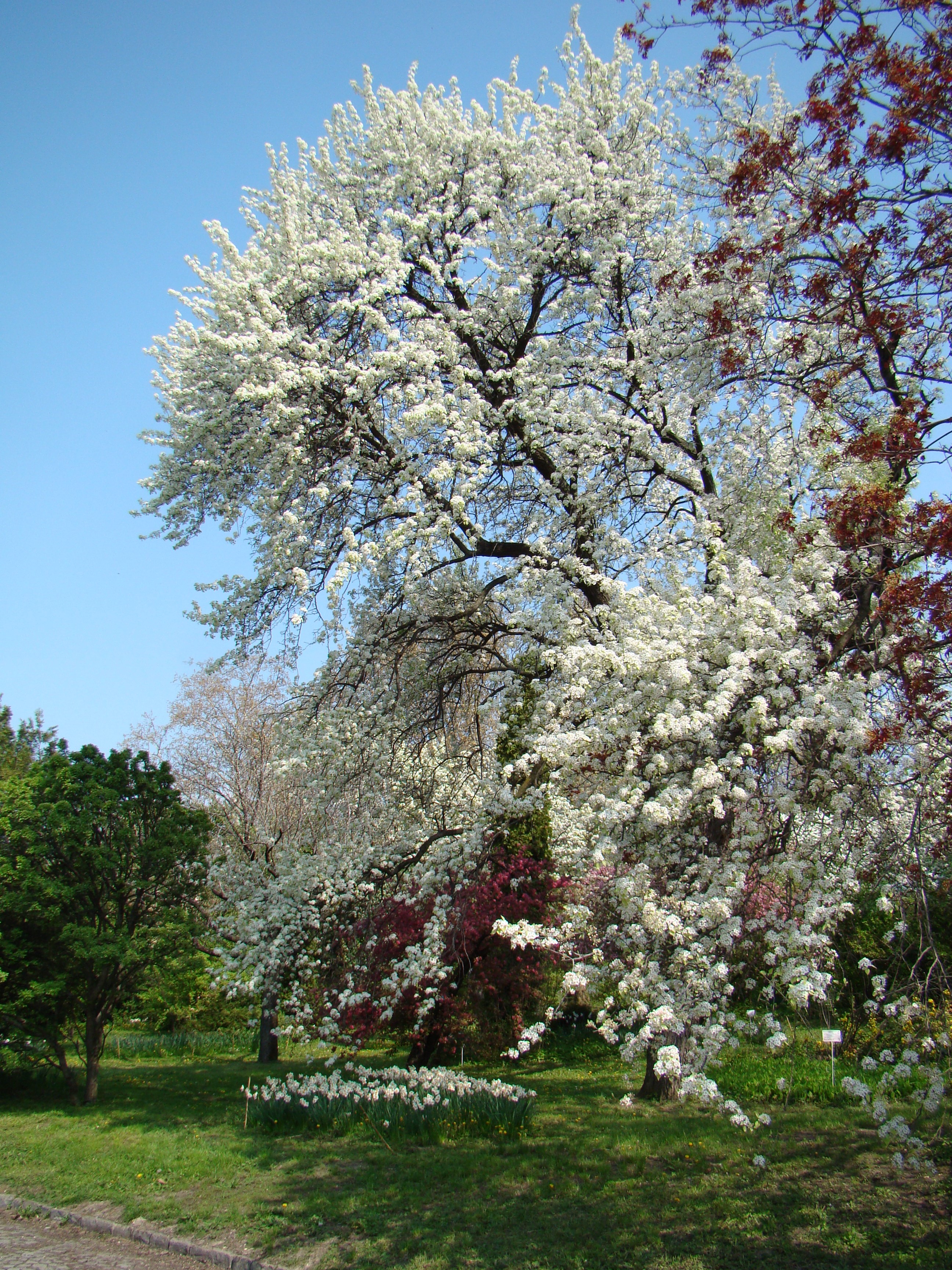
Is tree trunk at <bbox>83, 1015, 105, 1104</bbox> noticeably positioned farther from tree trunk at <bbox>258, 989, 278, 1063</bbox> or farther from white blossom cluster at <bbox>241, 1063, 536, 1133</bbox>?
white blossom cluster at <bbox>241, 1063, 536, 1133</bbox>

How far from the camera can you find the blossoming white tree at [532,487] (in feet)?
18.0

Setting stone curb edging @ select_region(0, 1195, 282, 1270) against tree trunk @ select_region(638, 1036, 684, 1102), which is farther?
tree trunk @ select_region(638, 1036, 684, 1102)

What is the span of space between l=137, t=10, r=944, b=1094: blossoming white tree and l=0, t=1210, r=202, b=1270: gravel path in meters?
2.49

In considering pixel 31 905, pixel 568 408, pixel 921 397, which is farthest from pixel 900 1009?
pixel 31 905

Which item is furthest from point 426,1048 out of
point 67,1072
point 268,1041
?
point 268,1041

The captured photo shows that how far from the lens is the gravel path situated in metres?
5.97

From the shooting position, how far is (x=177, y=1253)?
616 cm

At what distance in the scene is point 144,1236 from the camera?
6.42 meters

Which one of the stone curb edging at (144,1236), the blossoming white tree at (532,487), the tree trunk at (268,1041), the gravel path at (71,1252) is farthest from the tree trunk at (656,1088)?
the tree trunk at (268,1041)

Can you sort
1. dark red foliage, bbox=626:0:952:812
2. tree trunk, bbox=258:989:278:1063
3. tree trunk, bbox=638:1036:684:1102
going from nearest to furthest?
1. dark red foliage, bbox=626:0:952:812
2. tree trunk, bbox=638:1036:684:1102
3. tree trunk, bbox=258:989:278:1063

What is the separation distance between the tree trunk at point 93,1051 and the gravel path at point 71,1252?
417 centimetres

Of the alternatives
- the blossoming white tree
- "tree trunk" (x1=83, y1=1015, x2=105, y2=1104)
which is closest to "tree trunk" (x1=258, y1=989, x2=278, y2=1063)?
"tree trunk" (x1=83, y1=1015, x2=105, y2=1104)

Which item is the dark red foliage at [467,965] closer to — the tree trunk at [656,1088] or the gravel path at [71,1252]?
the tree trunk at [656,1088]

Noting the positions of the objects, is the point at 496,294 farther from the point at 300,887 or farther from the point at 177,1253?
the point at 177,1253
